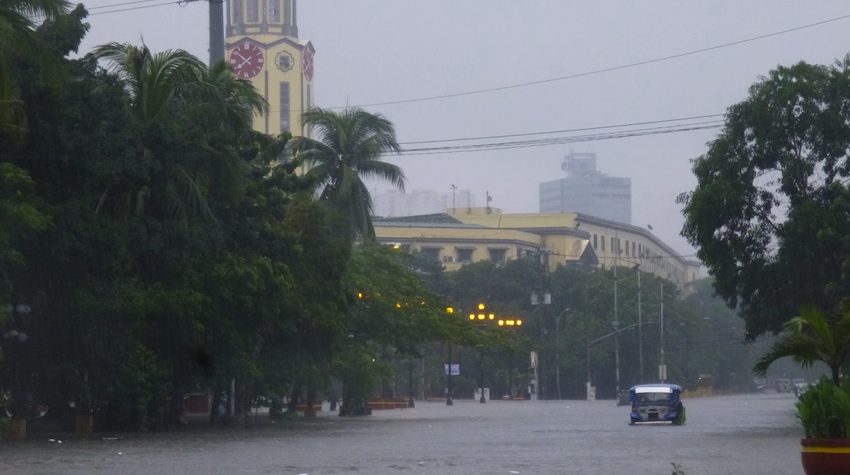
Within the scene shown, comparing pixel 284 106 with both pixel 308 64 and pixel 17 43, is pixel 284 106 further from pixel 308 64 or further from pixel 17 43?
pixel 17 43

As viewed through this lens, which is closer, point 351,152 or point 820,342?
point 820,342

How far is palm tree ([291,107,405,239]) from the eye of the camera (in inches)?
2359

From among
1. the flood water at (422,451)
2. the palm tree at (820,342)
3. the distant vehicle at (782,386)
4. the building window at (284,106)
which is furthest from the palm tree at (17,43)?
the distant vehicle at (782,386)

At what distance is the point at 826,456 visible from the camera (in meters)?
18.1

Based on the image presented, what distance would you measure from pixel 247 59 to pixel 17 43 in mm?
112593

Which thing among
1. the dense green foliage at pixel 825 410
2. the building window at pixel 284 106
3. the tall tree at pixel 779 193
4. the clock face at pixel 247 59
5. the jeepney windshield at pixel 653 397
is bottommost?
the jeepney windshield at pixel 653 397

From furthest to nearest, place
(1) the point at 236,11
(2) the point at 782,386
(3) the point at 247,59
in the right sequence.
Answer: (2) the point at 782,386, (1) the point at 236,11, (3) the point at 247,59

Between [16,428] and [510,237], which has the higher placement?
[510,237]

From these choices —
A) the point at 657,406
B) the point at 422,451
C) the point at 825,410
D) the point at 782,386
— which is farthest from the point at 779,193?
the point at 782,386

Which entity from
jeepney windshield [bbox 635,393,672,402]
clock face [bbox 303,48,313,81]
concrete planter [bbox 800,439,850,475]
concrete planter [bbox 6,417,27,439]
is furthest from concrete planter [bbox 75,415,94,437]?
clock face [bbox 303,48,313,81]

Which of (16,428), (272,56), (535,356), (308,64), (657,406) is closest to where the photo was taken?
(16,428)

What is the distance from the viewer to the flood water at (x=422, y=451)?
2447cm

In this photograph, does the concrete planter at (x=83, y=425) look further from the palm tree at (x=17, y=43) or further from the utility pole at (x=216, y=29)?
the utility pole at (x=216, y=29)

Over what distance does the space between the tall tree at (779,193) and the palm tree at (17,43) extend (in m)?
19.9
